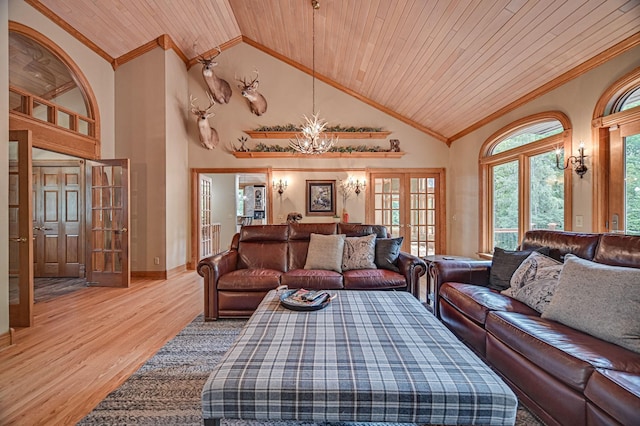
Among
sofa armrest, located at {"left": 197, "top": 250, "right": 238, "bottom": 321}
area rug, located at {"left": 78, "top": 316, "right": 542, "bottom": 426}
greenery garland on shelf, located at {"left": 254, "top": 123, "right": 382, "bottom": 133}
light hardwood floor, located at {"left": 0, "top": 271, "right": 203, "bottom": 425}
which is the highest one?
greenery garland on shelf, located at {"left": 254, "top": 123, "right": 382, "bottom": 133}

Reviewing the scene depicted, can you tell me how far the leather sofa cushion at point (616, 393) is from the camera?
3.69ft

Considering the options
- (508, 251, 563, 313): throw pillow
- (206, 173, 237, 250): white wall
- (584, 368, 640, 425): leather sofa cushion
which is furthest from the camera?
(206, 173, 237, 250): white wall

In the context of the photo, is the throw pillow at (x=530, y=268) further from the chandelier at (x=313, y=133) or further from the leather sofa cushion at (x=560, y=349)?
the chandelier at (x=313, y=133)

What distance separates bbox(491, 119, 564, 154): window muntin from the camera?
387 centimetres

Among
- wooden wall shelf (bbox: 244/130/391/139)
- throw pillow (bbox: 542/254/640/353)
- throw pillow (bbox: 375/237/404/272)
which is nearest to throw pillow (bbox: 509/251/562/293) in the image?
throw pillow (bbox: 542/254/640/353)

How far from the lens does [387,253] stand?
3660 mm

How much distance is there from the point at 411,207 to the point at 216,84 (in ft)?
15.9

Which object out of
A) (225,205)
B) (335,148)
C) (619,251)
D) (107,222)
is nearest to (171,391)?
(619,251)

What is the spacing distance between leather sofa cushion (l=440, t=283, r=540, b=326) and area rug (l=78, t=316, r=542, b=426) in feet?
2.03

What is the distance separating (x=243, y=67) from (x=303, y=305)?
5938mm

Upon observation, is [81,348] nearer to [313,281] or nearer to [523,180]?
[313,281]

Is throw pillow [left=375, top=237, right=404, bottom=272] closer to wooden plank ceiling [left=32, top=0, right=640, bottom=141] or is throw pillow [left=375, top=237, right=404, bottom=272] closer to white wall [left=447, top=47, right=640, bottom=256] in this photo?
white wall [left=447, top=47, right=640, bottom=256]

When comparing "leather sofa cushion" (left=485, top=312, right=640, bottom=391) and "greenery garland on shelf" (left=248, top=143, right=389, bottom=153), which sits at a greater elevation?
"greenery garland on shelf" (left=248, top=143, right=389, bottom=153)

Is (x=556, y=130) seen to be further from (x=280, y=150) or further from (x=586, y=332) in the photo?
(x=280, y=150)
